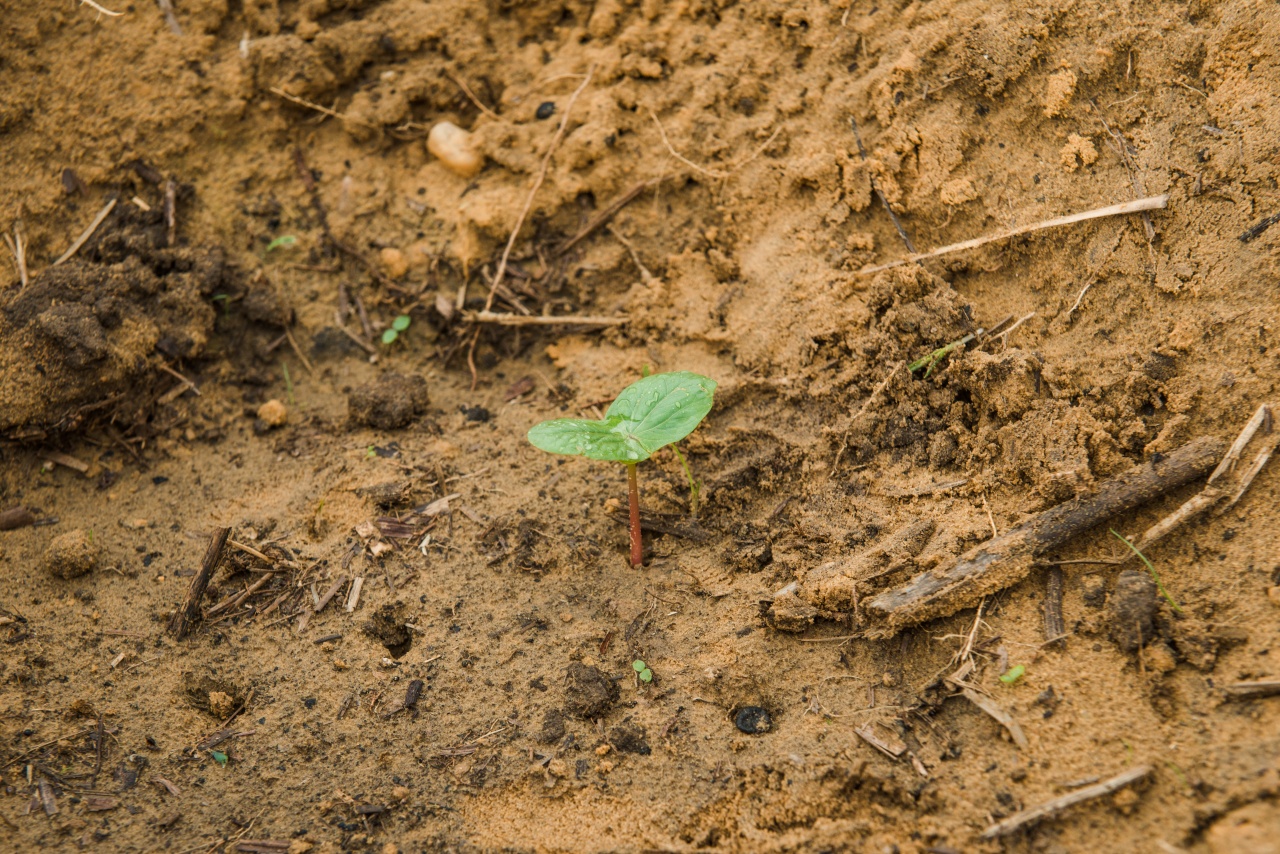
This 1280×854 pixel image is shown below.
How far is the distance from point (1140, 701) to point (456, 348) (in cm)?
253

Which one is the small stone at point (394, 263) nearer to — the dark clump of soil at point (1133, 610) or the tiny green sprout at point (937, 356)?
the tiny green sprout at point (937, 356)

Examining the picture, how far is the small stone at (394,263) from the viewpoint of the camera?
347cm

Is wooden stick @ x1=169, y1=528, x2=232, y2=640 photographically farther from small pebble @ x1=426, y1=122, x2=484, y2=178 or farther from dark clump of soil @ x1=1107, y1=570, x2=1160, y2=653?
dark clump of soil @ x1=1107, y1=570, x2=1160, y2=653

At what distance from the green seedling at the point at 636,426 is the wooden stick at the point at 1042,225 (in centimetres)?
82

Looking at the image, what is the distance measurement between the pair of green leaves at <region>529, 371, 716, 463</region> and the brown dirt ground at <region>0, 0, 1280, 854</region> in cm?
38

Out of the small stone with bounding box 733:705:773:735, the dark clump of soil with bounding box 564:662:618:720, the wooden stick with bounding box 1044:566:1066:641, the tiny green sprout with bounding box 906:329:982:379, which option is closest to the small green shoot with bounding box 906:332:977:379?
the tiny green sprout with bounding box 906:329:982:379

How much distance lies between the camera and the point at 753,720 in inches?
88.3

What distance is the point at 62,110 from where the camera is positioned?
330cm

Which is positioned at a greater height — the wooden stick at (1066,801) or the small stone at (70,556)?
the wooden stick at (1066,801)

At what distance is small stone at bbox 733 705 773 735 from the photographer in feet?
7.29

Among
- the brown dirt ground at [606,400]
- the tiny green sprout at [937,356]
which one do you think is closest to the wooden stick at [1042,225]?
the brown dirt ground at [606,400]

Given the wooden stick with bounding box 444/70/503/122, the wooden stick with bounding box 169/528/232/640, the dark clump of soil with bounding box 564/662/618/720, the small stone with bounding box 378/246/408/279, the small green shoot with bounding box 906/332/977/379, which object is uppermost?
the wooden stick with bounding box 444/70/503/122

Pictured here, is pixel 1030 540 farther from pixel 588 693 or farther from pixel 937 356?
pixel 588 693

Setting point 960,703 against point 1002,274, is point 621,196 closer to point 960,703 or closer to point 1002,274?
point 1002,274
